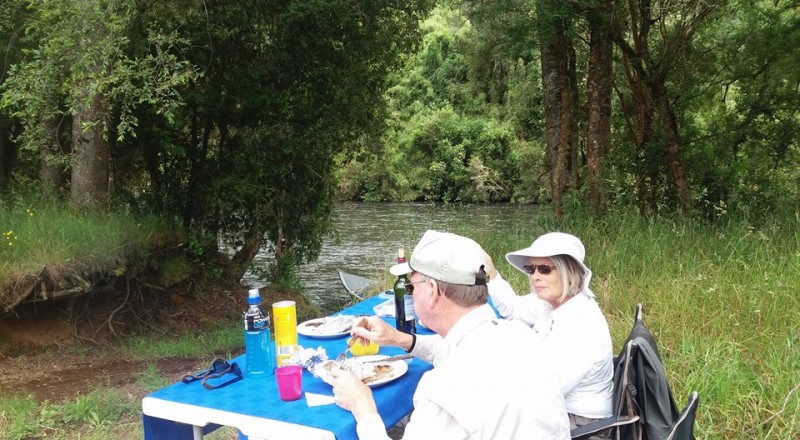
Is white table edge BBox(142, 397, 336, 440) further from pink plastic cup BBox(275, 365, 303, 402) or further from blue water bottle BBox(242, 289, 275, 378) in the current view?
blue water bottle BBox(242, 289, 275, 378)

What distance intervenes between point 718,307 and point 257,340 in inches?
134

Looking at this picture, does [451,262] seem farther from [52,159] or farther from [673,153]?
[673,153]

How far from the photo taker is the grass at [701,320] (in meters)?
3.28

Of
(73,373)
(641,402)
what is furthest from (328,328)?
(73,373)

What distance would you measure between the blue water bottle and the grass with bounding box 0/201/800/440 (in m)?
2.06

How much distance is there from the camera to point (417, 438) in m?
1.58

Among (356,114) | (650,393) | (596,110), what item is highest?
(356,114)

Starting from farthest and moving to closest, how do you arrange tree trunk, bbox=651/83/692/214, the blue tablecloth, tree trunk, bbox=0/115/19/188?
tree trunk, bbox=651/83/692/214 < tree trunk, bbox=0/115/19/188 < the blue tablecloth

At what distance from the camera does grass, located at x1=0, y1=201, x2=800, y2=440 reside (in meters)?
3.28

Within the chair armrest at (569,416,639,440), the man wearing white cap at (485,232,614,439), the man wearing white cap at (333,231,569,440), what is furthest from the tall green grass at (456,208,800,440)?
the man wearing white cap at (333,231,569,440)

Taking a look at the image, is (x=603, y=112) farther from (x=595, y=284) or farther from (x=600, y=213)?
(x=595, y=284)

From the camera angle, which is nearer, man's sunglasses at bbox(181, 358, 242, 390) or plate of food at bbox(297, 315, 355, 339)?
man's sunglasses at bbox(181, 358, 242, 390)

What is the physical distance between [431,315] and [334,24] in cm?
810

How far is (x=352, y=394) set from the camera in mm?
1979
